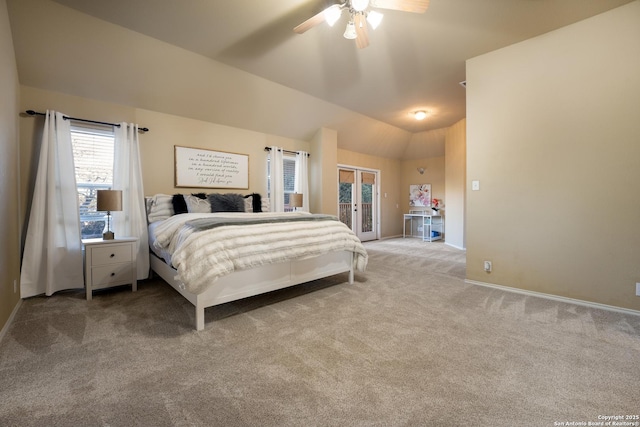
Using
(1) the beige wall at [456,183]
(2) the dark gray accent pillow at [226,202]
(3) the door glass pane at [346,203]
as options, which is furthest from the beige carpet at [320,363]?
(3) the door glass pane at [346,203]

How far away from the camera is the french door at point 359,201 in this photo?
6672 mm

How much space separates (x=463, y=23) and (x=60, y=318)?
15.2 feet

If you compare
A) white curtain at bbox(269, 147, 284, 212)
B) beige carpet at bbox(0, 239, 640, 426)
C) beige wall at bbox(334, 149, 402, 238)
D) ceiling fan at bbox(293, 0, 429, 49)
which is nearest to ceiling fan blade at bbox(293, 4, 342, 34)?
ceiling fan at bbox(293, 0, 429, 49)

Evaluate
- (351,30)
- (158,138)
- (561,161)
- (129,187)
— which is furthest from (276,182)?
(561,161)

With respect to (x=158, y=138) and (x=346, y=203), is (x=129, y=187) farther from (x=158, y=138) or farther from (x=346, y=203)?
(x=346, y=203)

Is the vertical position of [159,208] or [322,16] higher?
[322,16]

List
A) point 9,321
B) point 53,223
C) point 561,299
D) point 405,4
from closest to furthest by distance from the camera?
point 405,4 < point 9,321 < point 561,299 < point 53,223

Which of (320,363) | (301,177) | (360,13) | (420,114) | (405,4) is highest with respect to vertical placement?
(420,114)

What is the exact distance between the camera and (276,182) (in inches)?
192

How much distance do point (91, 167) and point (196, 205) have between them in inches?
50.1

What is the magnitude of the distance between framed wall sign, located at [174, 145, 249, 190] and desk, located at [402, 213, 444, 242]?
16.0 ft

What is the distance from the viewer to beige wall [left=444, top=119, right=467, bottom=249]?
580 centimetres

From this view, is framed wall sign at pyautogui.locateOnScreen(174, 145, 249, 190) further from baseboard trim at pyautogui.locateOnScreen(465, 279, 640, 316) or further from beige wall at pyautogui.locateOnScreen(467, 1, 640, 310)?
baseboard trim at pyautogui.locateOnScreen(465, 279, 640, 316)

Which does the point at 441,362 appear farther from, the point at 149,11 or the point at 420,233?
the point at 420,233
